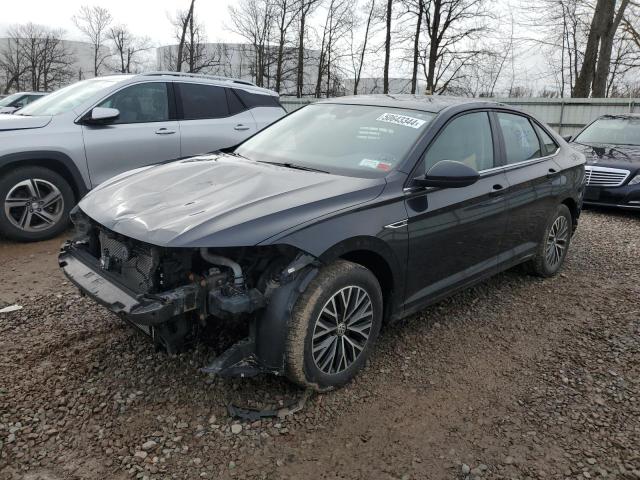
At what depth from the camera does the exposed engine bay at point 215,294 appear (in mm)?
2535

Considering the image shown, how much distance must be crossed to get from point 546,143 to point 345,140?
2.30 meters

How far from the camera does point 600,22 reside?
1722 centimetres

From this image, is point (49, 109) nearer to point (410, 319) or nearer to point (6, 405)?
point (6, 405)

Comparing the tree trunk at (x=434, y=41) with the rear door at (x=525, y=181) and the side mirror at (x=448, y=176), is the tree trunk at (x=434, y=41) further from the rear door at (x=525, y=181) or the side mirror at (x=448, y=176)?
the side mirror at (x=448, y=176)

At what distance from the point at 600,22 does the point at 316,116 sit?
1712 cm

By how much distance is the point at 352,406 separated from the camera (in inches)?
114

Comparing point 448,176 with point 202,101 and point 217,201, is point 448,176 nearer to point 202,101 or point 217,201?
point 217,201

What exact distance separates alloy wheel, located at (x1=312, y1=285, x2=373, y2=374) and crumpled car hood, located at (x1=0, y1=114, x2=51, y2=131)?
4208mm

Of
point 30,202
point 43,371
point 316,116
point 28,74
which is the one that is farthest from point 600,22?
point 28,74

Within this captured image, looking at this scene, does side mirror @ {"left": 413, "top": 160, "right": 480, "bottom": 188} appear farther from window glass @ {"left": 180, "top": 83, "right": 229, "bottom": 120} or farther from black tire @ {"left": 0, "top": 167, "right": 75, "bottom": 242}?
window glass @ {"left": 180, "top": 83, "right": 229, "bottom": 120}

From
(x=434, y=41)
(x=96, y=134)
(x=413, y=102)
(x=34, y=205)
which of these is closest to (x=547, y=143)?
(x=413, y=102)

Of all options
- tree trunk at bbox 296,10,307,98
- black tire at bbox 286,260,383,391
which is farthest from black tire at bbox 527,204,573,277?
tree trunk at bbox 296,10,307,98

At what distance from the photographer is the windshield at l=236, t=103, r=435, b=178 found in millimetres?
3428

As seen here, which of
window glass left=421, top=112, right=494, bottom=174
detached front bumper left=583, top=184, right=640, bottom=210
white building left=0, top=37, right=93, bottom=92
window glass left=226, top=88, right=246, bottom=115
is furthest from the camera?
white building left=0, top=37, right=93, bottom=92
